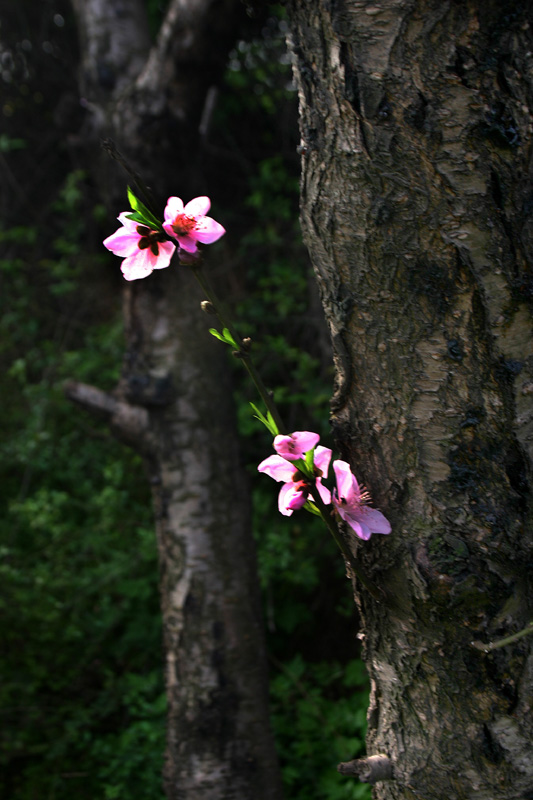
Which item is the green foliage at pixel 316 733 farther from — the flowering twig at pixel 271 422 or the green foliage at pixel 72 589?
the flowering twig at pixel 271 422

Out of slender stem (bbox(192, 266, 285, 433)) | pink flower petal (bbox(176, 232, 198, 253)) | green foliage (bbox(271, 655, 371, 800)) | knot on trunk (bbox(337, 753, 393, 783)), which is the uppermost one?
pink flower petal (bbox(176, 232, 198, 253))

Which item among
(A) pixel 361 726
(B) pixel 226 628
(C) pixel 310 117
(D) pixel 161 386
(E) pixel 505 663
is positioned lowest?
(E) pixel 505 663

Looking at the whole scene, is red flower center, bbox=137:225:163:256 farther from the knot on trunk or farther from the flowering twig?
the knot on trunk

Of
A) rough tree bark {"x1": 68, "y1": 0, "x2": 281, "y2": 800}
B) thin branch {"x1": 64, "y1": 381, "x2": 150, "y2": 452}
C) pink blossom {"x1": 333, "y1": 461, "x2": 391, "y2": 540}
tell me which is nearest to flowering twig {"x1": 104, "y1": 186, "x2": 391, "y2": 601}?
pink blossom {"x1": 333, "y1": 461, "x2": 391, "y2": 540}

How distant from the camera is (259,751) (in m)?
2.17

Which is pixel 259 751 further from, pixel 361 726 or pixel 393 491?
pixel 393 491

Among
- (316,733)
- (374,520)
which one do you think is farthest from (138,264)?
(316,733)

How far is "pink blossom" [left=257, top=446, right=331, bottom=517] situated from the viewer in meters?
0.96

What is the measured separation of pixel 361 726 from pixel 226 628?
69 cm

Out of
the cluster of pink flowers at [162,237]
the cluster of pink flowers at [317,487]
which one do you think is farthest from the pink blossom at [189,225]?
the cluster of pink flowers at [317,487]

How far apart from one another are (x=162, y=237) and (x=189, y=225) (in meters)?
0.04

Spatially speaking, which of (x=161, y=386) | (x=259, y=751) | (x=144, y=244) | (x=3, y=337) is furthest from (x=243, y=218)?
(x=144, y=244)

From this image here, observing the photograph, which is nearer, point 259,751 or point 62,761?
point 259,751

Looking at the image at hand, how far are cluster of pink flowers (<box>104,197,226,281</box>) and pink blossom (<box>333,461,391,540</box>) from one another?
0.39m
